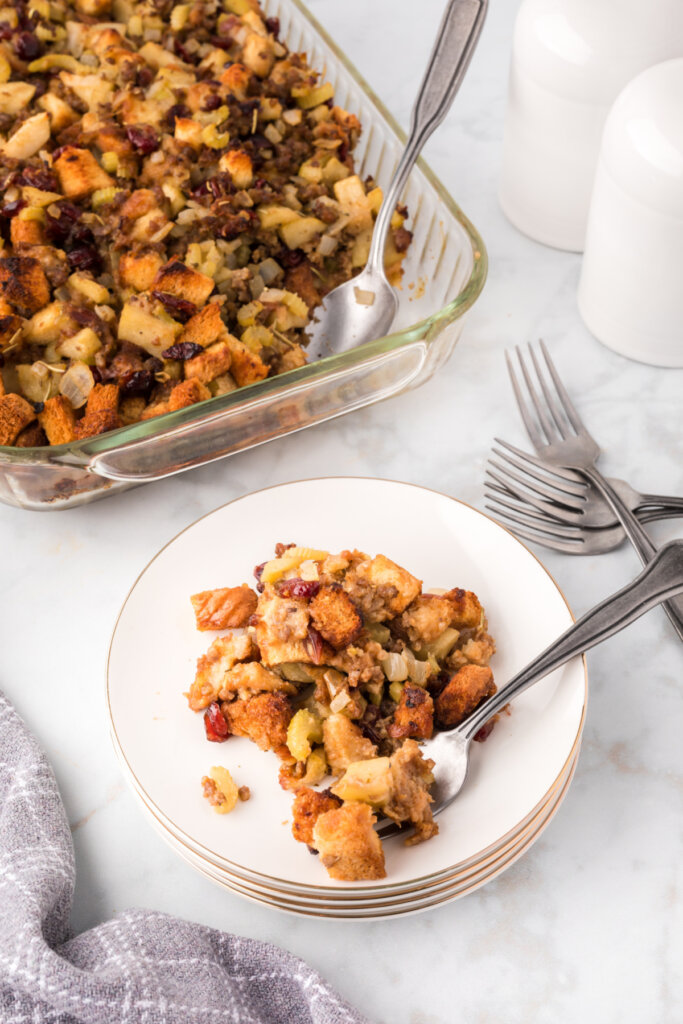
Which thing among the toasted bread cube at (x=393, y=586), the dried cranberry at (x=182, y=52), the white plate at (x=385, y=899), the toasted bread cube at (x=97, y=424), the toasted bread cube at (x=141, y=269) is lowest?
the white plate at (x=385, y=899)

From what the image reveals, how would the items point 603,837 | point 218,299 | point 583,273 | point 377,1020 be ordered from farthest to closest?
1. point 583,273
2. point 218,299
3. point 603,837
4. point 377,1020

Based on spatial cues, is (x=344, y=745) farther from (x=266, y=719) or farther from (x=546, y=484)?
(x=546, y=484)

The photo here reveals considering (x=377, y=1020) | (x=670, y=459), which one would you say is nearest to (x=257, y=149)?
(x=670, y=459)

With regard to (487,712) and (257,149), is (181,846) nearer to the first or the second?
(487,712)

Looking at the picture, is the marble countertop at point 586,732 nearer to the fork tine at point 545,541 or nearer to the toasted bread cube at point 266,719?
the fork tine at point 545,541

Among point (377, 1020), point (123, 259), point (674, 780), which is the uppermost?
point (123, 259)

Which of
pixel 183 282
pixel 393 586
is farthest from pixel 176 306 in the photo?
pixel 393 586

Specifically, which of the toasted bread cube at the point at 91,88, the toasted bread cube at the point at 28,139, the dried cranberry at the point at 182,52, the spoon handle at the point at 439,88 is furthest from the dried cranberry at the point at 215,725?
the dried cranberry at the point at 182,52
